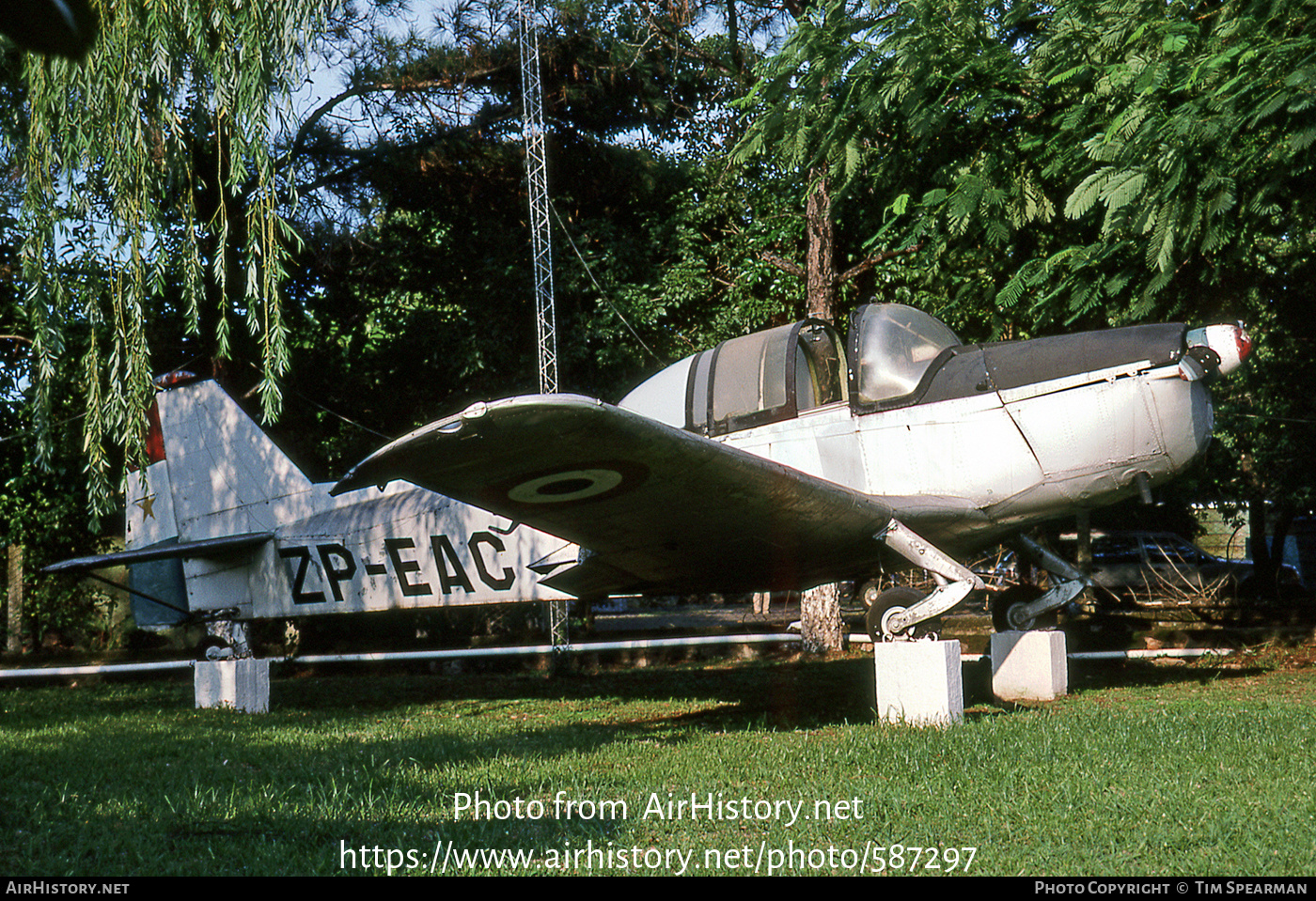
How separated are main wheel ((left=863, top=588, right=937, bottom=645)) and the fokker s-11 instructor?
0.02 metres

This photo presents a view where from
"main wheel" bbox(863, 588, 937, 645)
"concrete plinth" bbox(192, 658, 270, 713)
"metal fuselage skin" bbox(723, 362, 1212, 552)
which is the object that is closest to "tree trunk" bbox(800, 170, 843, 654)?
"metal fuselage skin" bbox(723, 362, 1212, 552)

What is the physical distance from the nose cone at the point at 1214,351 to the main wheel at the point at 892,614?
7.35ft

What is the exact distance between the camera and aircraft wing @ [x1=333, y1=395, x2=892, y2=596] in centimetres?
423

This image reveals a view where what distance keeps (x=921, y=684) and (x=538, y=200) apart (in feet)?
29.5

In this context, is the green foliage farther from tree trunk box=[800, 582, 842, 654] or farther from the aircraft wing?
tree trunk box=[800, 582, 842, 654]

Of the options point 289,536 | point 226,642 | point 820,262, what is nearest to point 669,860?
point 289,536

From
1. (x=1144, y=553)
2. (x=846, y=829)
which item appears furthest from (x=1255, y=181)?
(x=1144, y=553)

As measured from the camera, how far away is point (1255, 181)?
6004 mm

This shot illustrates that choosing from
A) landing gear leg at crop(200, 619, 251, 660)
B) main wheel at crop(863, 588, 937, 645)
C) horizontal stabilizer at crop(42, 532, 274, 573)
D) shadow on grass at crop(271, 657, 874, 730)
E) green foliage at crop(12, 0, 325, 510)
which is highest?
green foliage at crop(12, 0, 325, 510)

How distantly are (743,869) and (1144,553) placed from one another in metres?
19.4

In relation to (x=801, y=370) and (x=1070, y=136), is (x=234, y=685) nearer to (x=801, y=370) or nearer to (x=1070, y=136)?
(x=801, y=370)

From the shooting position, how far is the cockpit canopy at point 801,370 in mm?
6637

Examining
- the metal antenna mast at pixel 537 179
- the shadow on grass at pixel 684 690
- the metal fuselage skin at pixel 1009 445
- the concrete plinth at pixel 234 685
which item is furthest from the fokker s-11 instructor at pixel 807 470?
the metal antenna mast at pixel 537 179

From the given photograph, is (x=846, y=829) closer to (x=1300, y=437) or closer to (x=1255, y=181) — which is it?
(x=1255, y=181)
